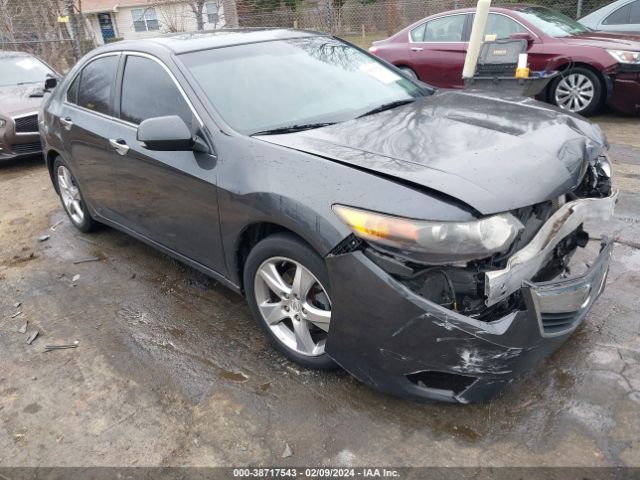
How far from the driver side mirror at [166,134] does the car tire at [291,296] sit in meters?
0.69

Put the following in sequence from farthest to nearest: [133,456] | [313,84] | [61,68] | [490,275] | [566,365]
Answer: [61,68]
[313,84]
[566,365]
[133,456]
[490,275]

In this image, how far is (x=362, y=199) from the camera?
2.14 metres

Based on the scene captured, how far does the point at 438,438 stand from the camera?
2.26m

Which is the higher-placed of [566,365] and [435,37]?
[435,37]

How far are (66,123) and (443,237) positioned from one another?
3.49 metres

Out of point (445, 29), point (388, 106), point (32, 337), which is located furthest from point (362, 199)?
point (445, 29)

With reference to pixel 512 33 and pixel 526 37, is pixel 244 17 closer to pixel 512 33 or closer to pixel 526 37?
pixel 512 33

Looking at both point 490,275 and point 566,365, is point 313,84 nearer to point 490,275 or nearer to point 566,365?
point 490,275

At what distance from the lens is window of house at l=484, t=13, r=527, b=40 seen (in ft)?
24.5

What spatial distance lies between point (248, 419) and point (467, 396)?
1012 mm

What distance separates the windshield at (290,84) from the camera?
9.60 ft

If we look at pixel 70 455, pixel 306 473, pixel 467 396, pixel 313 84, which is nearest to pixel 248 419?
pixel 306 473

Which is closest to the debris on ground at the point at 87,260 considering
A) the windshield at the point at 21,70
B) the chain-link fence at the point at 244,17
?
the windshield at the point at 21,70

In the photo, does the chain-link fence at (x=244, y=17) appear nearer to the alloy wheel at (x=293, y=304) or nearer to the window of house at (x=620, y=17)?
the window of house at (x=620, y=17)
